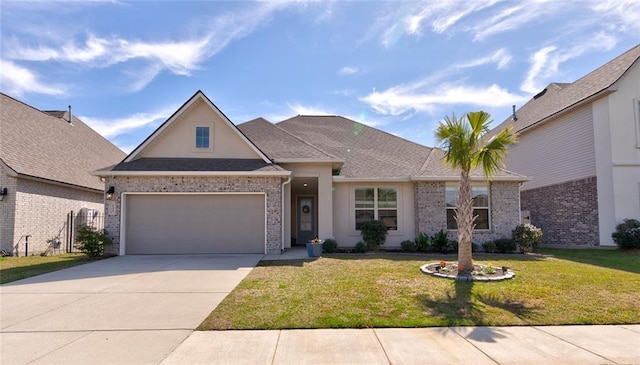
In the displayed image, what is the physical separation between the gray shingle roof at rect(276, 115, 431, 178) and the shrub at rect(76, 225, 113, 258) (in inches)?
357

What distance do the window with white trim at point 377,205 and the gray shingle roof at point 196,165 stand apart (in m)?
3.84

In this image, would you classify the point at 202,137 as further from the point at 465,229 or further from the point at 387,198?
the point at 465,229

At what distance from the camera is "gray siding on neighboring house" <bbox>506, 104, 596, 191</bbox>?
1630cm

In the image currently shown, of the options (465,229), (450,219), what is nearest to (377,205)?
(450,219)

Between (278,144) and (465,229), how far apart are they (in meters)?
8.78

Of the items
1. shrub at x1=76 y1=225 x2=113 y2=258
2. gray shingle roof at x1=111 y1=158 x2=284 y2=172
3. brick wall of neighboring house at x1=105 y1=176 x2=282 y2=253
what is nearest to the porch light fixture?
brick wall of neighboring house at x1=105 y1=176 x2=282 y2=253

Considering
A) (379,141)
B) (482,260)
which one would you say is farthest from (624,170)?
(379,141)

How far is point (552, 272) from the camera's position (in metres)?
9.41

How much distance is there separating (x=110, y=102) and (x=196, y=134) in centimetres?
519

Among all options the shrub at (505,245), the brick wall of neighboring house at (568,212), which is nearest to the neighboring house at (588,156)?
the brick wall of neighboring house at (568,212)

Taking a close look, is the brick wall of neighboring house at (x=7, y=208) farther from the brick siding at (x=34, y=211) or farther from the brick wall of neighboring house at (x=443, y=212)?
the brick wall of neighboring house at (x=443, y=212)

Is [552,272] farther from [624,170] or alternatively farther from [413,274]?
[624,170]

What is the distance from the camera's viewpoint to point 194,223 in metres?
13.4

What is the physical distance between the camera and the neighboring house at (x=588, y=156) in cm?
1530
